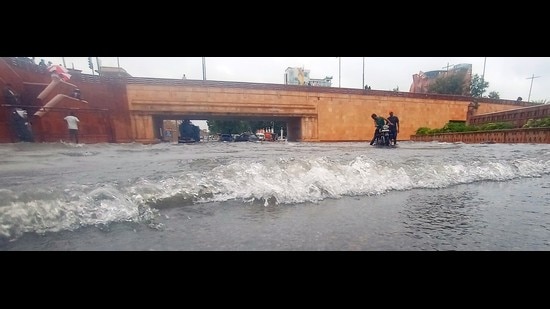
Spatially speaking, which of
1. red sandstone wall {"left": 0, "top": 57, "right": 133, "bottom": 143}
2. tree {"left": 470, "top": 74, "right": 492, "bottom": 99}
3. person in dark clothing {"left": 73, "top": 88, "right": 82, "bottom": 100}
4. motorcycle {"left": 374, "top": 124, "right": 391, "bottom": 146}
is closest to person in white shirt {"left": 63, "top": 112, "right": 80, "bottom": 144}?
red sandstone wall {"left": 0, "top": 57, "right": 133, "bottom": 143}

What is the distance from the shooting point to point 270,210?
221 cm

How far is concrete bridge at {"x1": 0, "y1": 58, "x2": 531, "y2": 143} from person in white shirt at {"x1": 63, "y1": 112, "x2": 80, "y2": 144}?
0.61 feet

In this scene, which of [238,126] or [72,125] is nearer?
[72,125]

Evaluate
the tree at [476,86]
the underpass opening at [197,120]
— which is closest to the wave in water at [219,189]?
the underpass opening at [197,120]

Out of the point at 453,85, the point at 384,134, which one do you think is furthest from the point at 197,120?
the point at 453,85

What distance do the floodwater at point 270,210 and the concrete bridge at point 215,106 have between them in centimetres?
330

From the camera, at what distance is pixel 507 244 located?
160 cm

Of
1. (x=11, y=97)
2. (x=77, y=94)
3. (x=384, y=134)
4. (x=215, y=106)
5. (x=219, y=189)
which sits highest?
(x=215, y=106)

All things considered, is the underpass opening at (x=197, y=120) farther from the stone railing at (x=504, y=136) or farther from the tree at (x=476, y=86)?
the tree at (x=476, y=86)

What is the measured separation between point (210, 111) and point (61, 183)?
15.2 meters

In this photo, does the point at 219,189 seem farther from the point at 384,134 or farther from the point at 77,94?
the point at 384,134

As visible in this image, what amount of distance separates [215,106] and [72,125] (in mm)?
10698

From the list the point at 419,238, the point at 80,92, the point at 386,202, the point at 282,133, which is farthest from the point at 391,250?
the point at 282,133

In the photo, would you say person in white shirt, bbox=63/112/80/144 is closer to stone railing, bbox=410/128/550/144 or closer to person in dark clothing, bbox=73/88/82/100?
person in dark clothing, bbox=73/88/82/100
